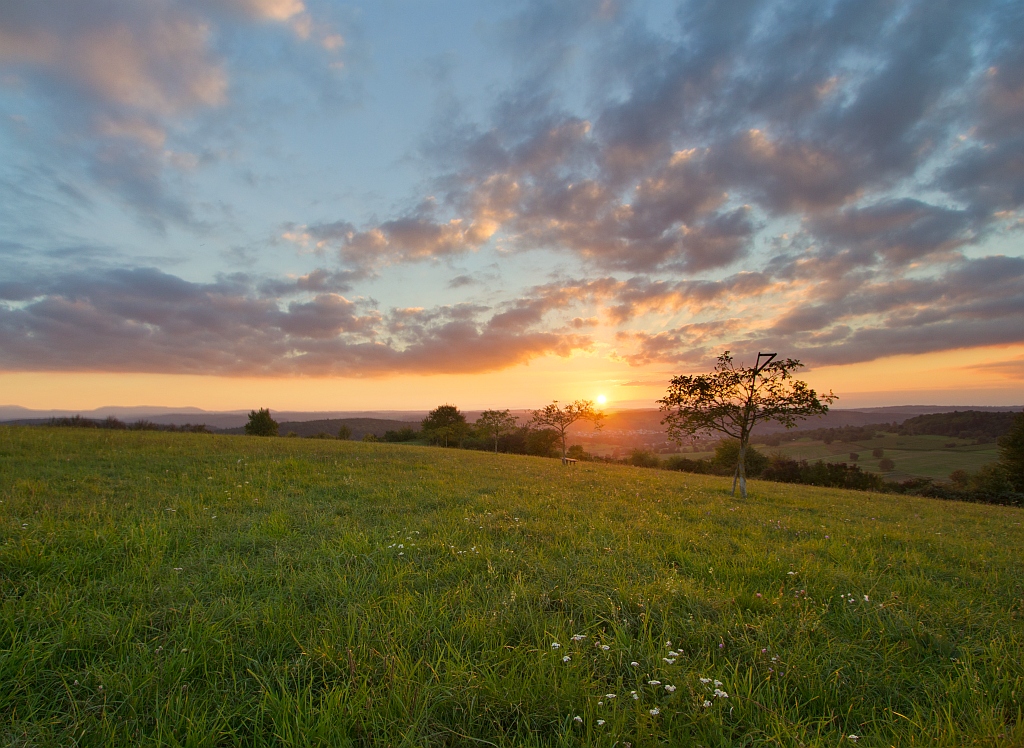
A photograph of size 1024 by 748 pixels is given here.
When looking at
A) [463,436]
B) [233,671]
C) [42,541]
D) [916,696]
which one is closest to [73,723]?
[233,671]

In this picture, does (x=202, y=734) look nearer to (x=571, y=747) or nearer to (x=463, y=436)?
(x=571, y=747)

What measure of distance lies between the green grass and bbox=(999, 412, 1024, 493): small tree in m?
56.6

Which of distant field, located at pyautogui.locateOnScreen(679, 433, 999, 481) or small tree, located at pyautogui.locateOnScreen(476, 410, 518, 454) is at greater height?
small tree, located at pyautogui.locateOnScreen(476, 410, 518, 454)

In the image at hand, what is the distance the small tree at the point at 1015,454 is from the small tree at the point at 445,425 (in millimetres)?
70085

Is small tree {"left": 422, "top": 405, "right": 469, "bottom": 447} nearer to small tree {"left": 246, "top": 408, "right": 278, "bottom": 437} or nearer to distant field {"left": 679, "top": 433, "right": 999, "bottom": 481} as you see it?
small tree {"left": 246, "top": 408, "right": 278, "bottom": 437}

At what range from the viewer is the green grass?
2916mm

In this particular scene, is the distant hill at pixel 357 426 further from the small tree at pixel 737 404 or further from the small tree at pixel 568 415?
the small tree at pixel 737 404

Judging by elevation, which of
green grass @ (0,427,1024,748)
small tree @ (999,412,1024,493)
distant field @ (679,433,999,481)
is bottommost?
distant field @ (679,433,999,481)

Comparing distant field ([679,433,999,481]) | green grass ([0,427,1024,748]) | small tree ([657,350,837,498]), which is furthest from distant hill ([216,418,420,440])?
green grass ([0,427,1024,748])

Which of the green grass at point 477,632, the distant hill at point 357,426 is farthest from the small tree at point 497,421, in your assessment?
the green grass at point 477,632

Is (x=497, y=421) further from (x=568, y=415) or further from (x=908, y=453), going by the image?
(x=908, y=453)

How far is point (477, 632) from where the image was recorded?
397cm

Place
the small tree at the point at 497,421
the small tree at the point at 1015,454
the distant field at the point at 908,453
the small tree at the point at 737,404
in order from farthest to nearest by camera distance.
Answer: the distant field at the point at 908,453, the small tree at the point at 497,421, the small tree at the point at 1015,454, the small tree at the point at 737,404

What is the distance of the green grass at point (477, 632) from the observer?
2916 mm
